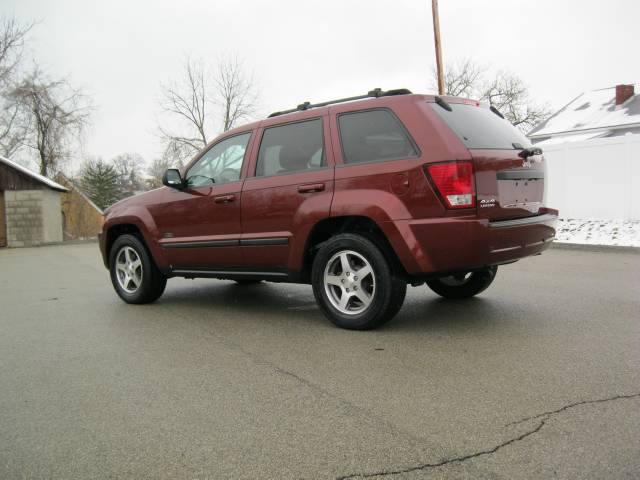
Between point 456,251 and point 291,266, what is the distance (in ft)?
5.15

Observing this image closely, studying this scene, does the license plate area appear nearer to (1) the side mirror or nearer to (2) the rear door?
(2) the rear door

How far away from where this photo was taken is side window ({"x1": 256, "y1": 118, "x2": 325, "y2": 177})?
5219mm

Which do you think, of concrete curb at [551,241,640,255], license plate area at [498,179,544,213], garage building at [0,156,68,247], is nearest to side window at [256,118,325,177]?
license plate area at [498,179,544,213]

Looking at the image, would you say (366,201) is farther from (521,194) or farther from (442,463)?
(442,463)

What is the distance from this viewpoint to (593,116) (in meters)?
34.2

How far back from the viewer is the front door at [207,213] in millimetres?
5773

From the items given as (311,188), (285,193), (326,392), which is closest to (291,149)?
(285,193)

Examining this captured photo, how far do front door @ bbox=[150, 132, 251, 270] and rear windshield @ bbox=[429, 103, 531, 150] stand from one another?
2.09m

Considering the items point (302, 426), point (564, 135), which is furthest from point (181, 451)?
point (564, 135)

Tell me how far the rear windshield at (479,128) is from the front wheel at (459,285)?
1598 millimetres

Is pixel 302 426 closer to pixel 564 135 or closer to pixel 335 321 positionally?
pixel 335 321

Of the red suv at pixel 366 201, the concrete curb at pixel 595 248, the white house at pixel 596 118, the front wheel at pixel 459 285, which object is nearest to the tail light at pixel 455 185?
the red suv at pixel 366 201

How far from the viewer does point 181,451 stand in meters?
2.70

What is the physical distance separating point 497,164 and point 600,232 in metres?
10.0
